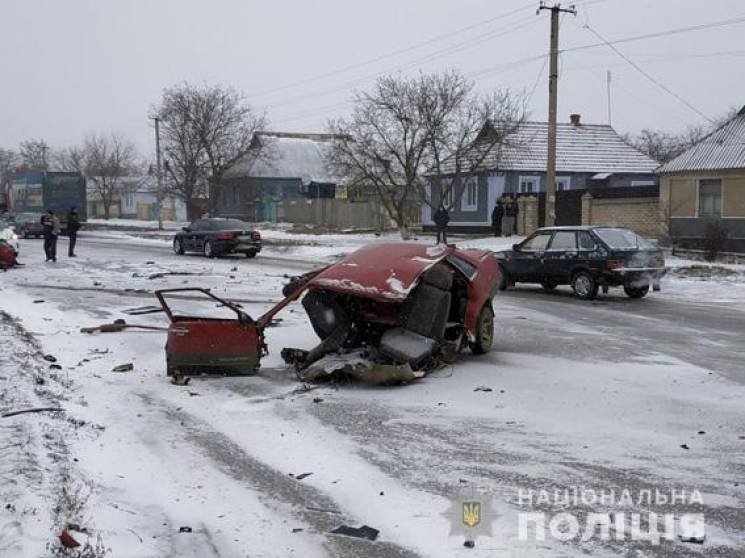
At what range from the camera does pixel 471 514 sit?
475 centimetres

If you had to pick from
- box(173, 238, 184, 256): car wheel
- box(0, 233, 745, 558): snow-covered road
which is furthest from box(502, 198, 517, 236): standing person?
box(0, 233, 745, 558): snow-covered road

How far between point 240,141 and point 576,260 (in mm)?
37698

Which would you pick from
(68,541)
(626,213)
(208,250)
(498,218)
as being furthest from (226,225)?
(68,541)

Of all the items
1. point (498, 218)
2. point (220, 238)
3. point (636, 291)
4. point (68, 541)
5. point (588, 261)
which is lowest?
point (68, 541)

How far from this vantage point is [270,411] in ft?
23.7

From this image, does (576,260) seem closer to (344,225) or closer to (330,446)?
(330,446)

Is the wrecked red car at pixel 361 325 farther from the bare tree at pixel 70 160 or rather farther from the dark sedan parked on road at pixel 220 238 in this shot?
the bare tree at pixel 70 160

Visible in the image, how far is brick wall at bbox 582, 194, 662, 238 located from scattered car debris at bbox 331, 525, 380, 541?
25.6m

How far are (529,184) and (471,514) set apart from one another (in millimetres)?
34365

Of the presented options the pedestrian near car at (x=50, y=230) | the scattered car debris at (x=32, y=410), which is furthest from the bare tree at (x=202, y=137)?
the scattered car debris at (x=32, y=410)

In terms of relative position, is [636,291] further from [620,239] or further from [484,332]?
[484,332]

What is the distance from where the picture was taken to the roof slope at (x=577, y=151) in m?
37.3

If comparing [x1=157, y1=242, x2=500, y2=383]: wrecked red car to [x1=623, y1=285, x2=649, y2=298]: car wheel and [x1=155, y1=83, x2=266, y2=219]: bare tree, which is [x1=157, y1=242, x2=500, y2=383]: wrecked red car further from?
[x1=155, y1=83, x2=266, y2=219]: bare tree

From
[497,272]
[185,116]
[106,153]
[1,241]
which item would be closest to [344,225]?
[185,116]
